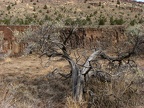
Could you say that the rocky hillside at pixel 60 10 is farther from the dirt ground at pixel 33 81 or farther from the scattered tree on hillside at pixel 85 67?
the scattered tree on hillside at pixel 85 67

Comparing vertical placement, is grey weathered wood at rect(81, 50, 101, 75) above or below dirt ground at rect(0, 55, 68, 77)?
above

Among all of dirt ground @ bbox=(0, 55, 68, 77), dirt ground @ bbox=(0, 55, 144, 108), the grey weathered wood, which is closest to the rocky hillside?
dirt ground @ bbox=(0, 55, 68, 77)

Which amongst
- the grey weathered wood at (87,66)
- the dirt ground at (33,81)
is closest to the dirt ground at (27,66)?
the dirt ground at (33,81)

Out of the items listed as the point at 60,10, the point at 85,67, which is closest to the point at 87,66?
the point at 85,67

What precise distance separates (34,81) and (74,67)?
2.90m

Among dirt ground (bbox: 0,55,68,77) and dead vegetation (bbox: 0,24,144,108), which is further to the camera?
dirt ground (bbox: 0,55,68,77)

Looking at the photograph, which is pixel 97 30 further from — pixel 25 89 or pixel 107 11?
pixel 107 11

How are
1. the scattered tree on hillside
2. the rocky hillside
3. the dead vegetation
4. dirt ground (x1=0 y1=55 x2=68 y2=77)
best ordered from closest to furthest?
the dead vegetation < the scattered tree on hillside < dirt ground (x1=0 y1=55 x2=68 y2=77) < the rocky hillside

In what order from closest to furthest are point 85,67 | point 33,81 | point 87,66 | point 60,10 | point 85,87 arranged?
point 85,67
point 87,66
point 85,87
point 33,81
point 60,10

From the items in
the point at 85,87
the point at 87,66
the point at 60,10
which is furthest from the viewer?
the point at 60,10

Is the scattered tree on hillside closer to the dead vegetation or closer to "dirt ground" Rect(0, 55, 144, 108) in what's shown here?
the dead vegetation

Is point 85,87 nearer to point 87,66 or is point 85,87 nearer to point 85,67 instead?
point 87,66

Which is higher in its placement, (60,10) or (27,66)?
(60,10)

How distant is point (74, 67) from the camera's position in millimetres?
11266
